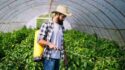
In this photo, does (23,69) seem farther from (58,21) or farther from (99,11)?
(99,11)

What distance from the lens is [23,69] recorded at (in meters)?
6.47

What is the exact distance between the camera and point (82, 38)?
41.3 ft

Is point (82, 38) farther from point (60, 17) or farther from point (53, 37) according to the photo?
point (60, 17)

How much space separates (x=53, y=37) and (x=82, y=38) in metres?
7.40

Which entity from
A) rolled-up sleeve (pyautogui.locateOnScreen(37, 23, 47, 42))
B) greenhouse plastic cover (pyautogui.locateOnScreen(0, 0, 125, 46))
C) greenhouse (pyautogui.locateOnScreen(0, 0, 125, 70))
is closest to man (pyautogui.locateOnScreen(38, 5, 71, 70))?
rolled-up sleeve (pyautogui.locateOnScreen(37, 23, 47, 42))

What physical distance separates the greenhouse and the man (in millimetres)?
647

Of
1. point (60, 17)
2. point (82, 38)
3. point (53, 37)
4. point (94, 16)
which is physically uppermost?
point (94, 16)

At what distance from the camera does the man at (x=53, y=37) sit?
510 cm

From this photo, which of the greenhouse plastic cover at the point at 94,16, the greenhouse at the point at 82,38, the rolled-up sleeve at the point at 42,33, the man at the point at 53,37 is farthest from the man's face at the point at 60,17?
the greenhouse plastic cover at the point at 94,16

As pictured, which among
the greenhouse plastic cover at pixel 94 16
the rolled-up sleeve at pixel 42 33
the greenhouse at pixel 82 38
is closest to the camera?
the rolled-up sleeve at pixel 42 33

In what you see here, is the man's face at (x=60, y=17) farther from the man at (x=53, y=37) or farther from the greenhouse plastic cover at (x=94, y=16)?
the greenhouse plastic cover at (x=94, y=16)

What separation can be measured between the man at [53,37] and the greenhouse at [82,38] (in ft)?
2.12

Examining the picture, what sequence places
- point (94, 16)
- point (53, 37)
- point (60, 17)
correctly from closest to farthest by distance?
1. point (60, 17)
2. point (53, 37)
3. point (94, 16)

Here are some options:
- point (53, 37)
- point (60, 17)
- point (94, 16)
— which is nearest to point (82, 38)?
point (94, 16)
